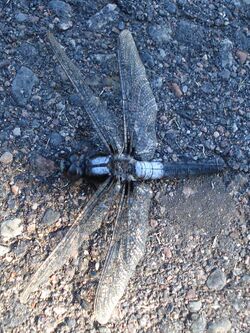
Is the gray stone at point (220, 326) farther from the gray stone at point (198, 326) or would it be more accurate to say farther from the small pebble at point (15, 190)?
the small pebble at point (15, 190)

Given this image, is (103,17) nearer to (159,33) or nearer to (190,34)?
(159,33)

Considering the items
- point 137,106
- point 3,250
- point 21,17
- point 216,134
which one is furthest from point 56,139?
point 216,134

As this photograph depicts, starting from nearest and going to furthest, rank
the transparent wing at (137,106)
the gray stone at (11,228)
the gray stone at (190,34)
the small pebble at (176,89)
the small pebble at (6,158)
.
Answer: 1. the gray stone at (11,228)
2. the small pebble at (6,158)
3. the transparent wing at (137,106)
4. the small pebble at (176,89)
5. the gray stone at (190,34)

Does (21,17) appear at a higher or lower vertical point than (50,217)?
higher

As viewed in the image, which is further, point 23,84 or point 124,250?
point 23,84

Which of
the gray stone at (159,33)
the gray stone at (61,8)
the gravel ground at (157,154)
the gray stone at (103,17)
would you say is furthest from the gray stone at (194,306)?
the gray stone at (61,8)

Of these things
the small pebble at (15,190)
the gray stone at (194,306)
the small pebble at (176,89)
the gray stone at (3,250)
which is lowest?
the gray stone at (194,306)

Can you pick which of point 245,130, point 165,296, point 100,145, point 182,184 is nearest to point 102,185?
point 100,145

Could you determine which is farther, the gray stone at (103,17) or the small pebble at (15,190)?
the gray stone at (103,17)

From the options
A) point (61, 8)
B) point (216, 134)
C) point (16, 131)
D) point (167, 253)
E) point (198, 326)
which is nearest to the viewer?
point (198, 326)
